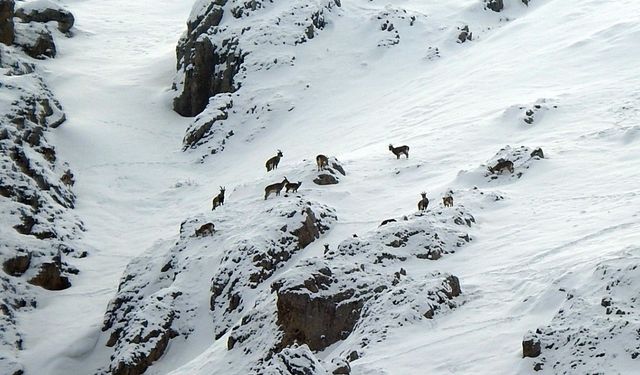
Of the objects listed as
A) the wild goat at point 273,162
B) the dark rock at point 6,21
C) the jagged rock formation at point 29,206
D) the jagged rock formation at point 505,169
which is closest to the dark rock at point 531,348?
the jagged rock formation at point 505,169

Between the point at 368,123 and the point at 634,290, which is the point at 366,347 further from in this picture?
the point at 368,123

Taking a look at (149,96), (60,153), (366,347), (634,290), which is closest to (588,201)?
(634,290)

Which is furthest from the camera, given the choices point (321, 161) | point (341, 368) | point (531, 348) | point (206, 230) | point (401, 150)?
point (401, 150)

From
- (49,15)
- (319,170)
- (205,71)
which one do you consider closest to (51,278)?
(319,170)

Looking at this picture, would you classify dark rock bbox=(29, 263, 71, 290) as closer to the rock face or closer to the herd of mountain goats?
Result: the herd of mountain goats

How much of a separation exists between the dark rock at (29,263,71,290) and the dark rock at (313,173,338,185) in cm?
903

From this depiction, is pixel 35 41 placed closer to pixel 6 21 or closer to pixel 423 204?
pixel 6 21

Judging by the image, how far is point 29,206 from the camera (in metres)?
26.2

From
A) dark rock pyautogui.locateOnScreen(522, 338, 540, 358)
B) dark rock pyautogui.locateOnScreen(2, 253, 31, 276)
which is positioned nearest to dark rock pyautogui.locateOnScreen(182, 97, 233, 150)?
dark rock pyautogui.locateOnScreen(2, 253, 31, 276)

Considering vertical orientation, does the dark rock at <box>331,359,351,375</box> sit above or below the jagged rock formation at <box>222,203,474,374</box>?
above

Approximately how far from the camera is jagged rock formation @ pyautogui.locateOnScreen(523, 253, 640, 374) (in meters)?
10.6

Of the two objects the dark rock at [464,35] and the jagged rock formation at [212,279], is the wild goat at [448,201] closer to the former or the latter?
the jagged rock formation at [212,279]

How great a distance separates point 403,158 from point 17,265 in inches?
493

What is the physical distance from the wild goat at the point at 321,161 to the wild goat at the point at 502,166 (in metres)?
4.86
